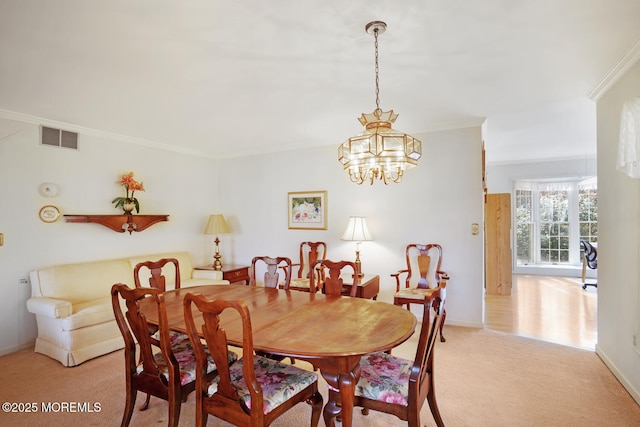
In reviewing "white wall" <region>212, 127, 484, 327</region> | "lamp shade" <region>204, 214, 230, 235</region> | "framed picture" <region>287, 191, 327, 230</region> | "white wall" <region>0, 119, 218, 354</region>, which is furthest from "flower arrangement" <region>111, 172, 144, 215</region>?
"framed picture" <region>287, 191, 327, 230</region>

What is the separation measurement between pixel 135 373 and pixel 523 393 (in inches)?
105

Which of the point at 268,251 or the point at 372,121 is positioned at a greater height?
the point at 372,121

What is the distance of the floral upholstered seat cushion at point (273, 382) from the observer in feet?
5.34

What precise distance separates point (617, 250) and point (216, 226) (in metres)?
4.64

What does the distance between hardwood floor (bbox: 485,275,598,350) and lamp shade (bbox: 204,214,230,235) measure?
3826 mm

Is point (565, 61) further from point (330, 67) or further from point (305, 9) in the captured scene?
point (305, 9)

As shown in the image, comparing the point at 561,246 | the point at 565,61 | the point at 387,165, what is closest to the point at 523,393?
the point at 387,165

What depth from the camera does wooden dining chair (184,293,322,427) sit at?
1499 millimetres

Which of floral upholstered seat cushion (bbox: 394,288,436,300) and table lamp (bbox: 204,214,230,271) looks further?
table lamp (bbox: 204,214,230,271)

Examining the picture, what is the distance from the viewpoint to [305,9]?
5.77ft

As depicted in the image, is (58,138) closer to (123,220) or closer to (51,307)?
(123,220)

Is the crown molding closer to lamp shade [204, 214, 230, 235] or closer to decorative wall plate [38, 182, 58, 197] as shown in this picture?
lamp shade [204, 214, 230, 235]

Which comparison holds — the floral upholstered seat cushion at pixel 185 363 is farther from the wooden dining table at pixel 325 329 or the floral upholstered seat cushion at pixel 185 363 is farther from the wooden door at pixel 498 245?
the wooden door at pixel 498 245

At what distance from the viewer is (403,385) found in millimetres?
1701
